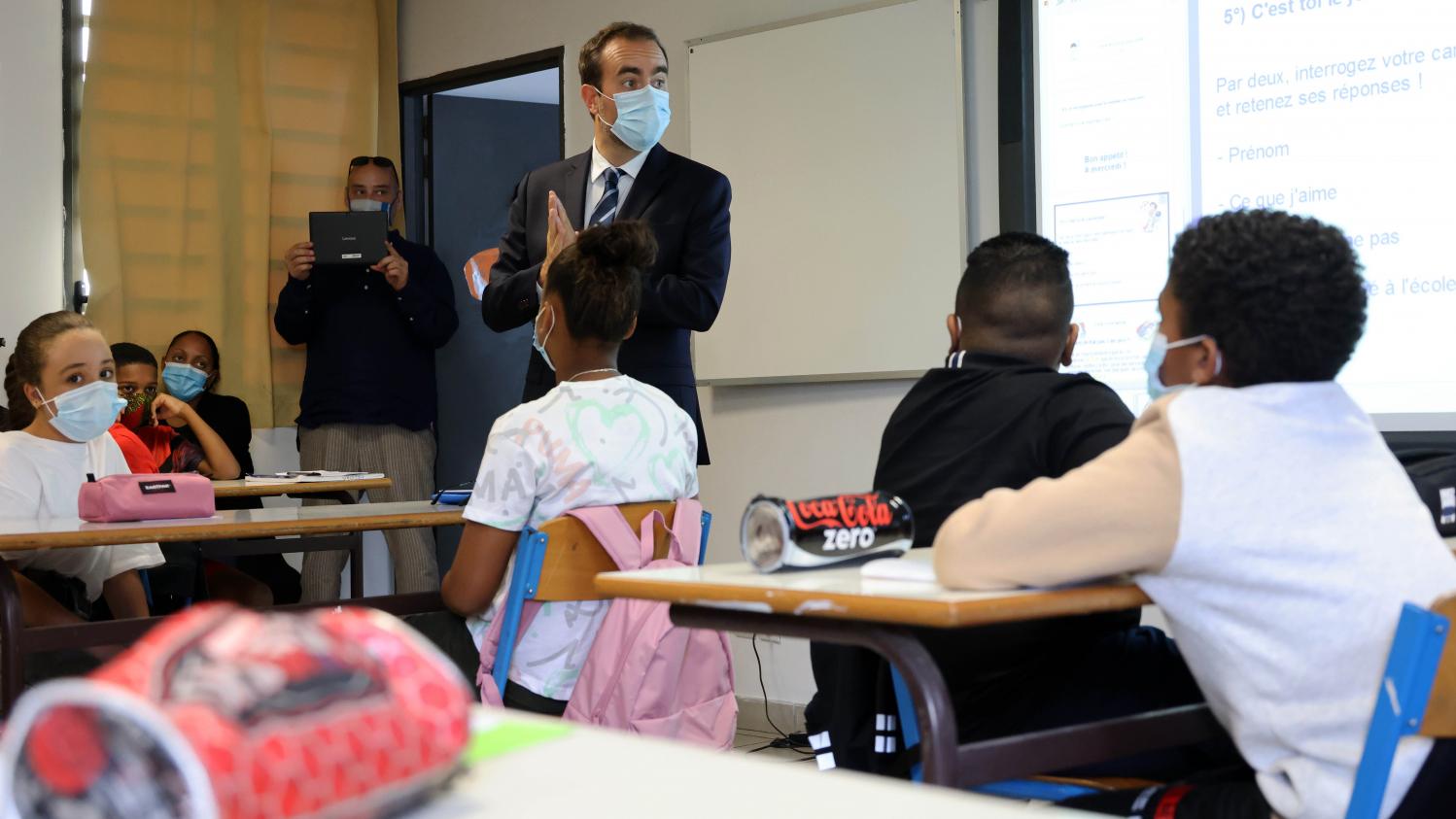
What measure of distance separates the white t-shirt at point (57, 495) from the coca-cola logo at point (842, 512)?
84.2 inches

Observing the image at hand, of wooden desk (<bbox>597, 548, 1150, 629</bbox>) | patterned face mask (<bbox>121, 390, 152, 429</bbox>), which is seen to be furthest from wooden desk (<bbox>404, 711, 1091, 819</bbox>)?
patterned face mask (<bbox>121, 390, 152, 429</bbox>)

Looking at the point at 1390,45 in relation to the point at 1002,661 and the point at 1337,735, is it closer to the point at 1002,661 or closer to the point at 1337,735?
the point at 1002,661

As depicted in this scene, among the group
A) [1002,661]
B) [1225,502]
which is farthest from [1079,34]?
[1225,502]

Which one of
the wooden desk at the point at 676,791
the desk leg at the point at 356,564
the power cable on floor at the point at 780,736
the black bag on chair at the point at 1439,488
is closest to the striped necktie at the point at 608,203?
the desk leg at the point at 356,564

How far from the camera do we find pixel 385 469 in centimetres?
530

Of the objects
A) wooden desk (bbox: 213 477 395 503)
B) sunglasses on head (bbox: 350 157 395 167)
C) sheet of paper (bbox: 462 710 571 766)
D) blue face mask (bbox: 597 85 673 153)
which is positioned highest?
sunglasses on head (bbox: 350 157 395 167)

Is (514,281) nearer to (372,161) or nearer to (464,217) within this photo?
Result: (372,161)

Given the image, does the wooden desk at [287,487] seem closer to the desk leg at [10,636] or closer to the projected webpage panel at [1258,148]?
the desk leg at [10,636]

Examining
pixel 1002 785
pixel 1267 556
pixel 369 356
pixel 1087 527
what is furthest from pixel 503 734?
pixel 369 356

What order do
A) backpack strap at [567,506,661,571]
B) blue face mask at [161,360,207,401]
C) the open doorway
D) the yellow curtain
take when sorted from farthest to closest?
1. the open doorway
2. the yellow curtain
3. blue face mask at [161,360,207,401]
4. backpack strap at [567,506,661,571]

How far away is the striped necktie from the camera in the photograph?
3.38m

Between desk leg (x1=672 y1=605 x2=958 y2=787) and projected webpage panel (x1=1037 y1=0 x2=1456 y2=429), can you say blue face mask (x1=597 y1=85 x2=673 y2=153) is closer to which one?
projected webpage panel (x1=1037 y1=0 x2=1456 y2=429)

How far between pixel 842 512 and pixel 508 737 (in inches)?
32.4

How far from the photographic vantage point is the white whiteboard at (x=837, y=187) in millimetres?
4102
